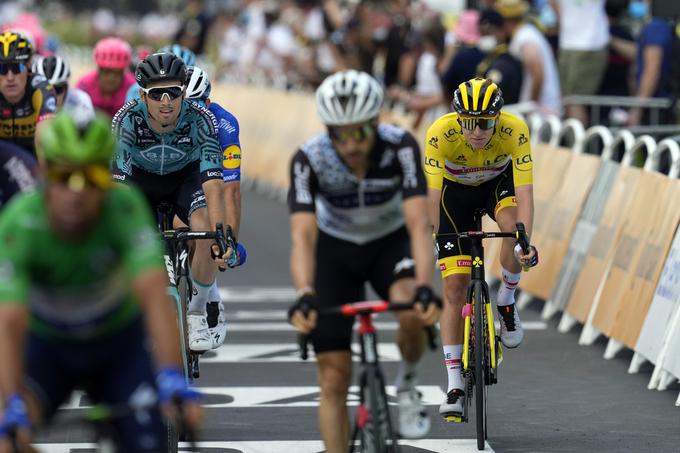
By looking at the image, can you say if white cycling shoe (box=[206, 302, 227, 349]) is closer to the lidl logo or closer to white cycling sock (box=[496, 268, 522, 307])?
the lidl logo

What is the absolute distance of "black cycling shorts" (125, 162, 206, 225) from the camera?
11.0 m

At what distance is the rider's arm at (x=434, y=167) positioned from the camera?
10531 mm

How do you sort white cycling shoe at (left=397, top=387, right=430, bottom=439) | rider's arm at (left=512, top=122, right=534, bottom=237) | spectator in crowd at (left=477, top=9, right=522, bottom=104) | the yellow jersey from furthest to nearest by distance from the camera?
spectator in crowd at (left=477, top=9, right=522, bottom=104), the yellow jersey, rider's arm at (left=512, top=122, right=534, bottom=237), white cycling shoe at (left=397, top=387, right=430, bottom=439)

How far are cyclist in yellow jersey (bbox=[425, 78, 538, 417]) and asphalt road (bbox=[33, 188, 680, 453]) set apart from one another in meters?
0.50

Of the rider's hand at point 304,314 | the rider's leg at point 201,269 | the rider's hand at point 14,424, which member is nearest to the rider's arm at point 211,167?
the rider's leg at point 201,269

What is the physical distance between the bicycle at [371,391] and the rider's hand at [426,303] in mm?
37

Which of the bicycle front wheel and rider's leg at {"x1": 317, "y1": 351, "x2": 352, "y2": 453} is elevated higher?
rider's leg at {"x1": 317, "y1": 351, "x2": 352, "y2": 453}

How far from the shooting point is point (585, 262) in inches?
555

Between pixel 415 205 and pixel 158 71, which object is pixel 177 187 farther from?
pixel 415 205

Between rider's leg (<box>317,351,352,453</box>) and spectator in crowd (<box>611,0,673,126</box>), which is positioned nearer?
rider's leg (<box>317,351,352,453</box>)

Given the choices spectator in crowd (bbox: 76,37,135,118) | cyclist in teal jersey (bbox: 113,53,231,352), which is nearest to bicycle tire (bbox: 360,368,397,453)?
cyclist in teal jersey (bbox: 113,53,231,352)

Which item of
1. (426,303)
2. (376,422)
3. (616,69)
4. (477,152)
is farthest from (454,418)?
(616,69)

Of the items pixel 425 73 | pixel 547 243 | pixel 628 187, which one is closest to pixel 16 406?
pixel 628 187

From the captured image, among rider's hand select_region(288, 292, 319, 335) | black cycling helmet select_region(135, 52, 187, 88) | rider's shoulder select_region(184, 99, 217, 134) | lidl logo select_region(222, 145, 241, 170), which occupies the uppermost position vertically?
black cycling helmet select_region(135, 52, 187, 88)
